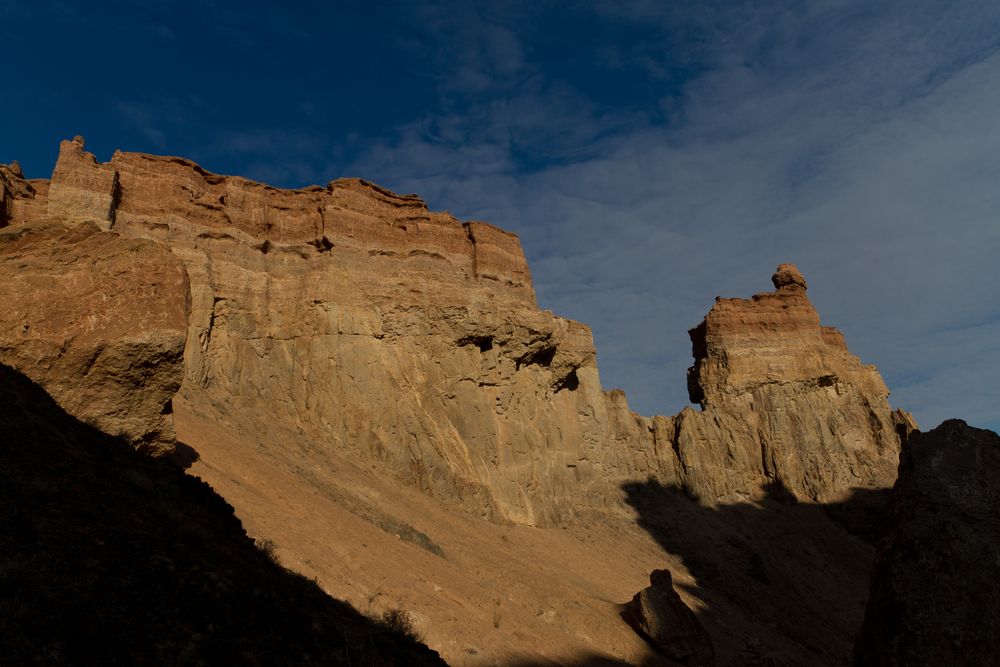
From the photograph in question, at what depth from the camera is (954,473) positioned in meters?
10.1

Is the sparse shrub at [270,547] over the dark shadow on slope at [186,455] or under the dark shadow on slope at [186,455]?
under

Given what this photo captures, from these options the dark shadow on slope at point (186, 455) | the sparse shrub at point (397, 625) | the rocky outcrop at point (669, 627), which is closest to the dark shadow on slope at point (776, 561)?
the rocky outcrop at point (669, 627)

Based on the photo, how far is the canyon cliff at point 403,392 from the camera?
33.4ft

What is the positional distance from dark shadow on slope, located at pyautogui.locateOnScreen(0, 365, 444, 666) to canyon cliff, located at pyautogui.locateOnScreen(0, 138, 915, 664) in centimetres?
230

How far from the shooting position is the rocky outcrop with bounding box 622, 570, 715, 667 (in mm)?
18562

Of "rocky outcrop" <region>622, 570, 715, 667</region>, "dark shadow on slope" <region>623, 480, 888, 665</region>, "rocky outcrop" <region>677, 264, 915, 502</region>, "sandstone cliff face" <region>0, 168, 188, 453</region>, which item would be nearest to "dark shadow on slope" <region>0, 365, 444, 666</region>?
"sandstone cliff face" <region>0, 168, 188, 453</region>

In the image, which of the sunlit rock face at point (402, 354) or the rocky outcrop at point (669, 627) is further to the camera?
the sunlit rock face at point (402, 354)

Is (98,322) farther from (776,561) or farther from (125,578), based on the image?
(776,561)

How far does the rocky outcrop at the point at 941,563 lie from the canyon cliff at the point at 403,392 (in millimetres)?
7052

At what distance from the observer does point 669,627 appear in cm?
1878

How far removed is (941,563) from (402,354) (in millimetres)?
24481

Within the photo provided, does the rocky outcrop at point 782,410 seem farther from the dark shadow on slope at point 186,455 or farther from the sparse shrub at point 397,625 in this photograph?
the sparse shrub at point 397,625

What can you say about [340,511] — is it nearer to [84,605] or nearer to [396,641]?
[396,641]

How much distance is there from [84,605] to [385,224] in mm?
30174
